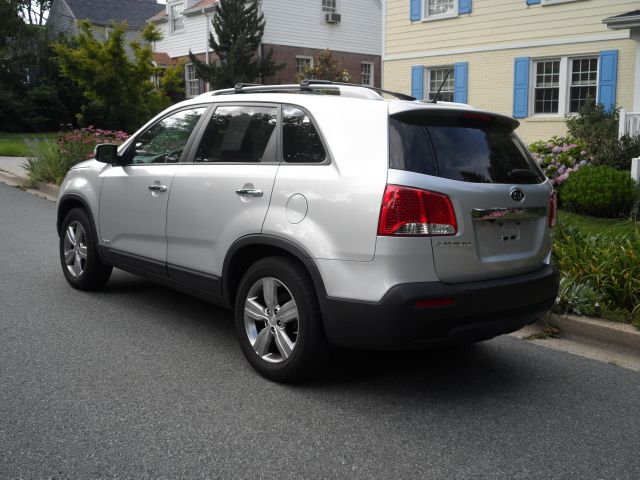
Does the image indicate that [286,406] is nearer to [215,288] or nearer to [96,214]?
[215,288]

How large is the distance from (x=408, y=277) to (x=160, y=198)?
2356mm

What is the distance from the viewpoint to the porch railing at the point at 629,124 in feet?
40.5

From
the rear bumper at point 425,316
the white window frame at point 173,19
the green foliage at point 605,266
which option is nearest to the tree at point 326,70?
the white window frame at point 173,19

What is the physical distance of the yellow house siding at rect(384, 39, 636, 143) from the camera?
1560 cm

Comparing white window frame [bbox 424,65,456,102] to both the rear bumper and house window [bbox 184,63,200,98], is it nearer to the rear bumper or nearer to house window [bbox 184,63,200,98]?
house window [bbox 184,63,200,98]

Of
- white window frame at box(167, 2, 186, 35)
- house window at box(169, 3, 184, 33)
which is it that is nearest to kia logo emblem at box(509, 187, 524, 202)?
white window frame at box(167, 2, 186, 35)

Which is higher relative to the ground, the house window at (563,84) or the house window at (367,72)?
the house window at (367,72)

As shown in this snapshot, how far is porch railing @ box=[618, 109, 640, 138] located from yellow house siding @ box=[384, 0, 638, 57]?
4.45 metres

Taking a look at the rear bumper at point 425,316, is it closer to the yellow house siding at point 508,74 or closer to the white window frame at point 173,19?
the yellow house siding at point 508,74

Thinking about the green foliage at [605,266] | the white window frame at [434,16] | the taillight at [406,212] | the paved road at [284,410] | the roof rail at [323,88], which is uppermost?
the white window frame at [434,16]

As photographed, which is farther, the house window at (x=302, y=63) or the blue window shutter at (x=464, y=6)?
the house window at (x=302, y=63)

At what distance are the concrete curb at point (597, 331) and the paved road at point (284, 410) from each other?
415 mm

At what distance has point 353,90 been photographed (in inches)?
171

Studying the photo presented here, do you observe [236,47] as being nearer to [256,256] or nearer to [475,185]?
[256,256]
